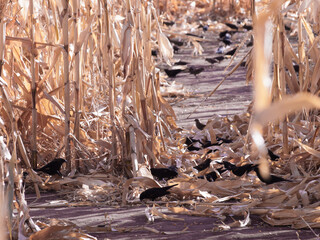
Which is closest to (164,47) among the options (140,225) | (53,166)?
(53,166)

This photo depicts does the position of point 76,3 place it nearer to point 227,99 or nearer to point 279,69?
point 279,69

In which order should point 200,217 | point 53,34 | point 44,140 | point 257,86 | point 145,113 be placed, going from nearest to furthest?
1. point 257,86
2. point 200,217
3. point 145,113
4. point 44,140
5. point 53,34

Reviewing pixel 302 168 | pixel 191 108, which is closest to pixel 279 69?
pixel 302 168

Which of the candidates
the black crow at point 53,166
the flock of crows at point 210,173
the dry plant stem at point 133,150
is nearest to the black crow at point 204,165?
the flock of crows at point 210,173

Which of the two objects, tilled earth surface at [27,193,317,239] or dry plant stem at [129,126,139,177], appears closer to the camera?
tilled earth surface at [27,193,317,239]

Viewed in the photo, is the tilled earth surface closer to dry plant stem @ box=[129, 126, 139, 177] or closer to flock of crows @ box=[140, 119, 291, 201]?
flock of crows @ box=[140, 119, 291, 201]

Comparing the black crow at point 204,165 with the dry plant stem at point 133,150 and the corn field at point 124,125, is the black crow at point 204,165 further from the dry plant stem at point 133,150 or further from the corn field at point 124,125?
the dry plant stem at point 133,150

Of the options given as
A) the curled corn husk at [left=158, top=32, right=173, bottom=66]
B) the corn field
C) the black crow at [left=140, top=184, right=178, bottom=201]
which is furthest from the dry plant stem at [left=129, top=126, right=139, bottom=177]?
the curled corn husk at [left=158, top=32, right=173, bottom=66]

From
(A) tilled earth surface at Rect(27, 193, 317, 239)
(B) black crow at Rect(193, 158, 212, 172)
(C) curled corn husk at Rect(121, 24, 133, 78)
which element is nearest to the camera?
(A) tilled earth surface at Rect(27, 193, 317, 239)

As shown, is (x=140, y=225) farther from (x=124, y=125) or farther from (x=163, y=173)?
(x=124, y=125)

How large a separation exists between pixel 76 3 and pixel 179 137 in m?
0.95

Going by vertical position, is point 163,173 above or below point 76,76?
below

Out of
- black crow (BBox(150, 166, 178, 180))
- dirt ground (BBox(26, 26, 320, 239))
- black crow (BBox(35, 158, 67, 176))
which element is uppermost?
black crow (BBox(35, 158, 67, 176))

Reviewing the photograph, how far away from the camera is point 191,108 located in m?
3.73
